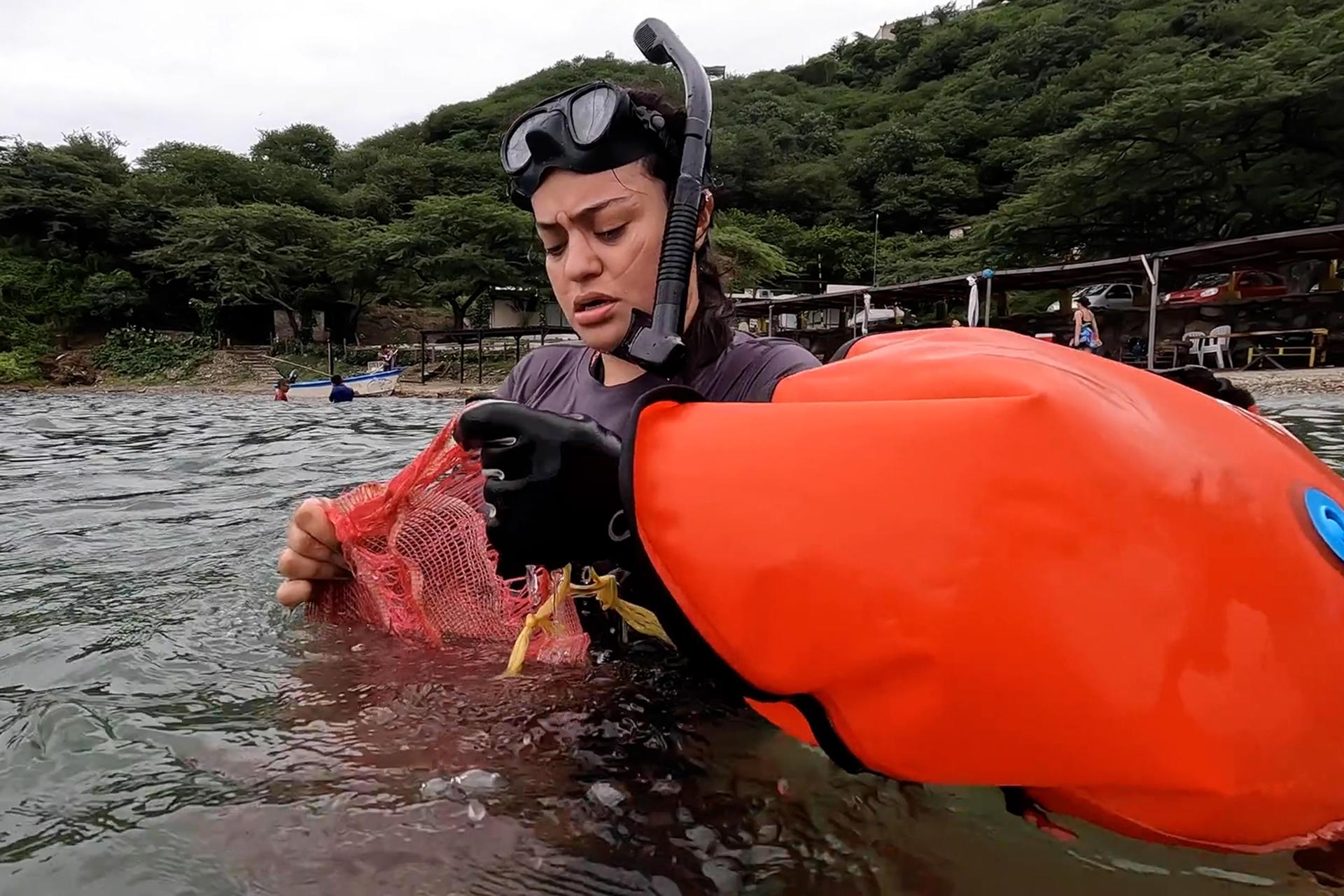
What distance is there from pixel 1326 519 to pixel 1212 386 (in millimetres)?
488

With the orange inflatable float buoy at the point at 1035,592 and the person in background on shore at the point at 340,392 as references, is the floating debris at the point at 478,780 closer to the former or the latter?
the orange inflatable float buoy at the point at 1035,592

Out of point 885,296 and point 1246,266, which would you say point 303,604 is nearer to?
point 1246,266

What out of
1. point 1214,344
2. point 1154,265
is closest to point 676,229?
point 1154,265

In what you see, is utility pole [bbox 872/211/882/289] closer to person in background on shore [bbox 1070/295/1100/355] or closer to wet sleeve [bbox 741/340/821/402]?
person in background on shore [bbox 1070/295/1100/355]

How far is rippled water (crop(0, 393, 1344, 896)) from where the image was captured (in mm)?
1257

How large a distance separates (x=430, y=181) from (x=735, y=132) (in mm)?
20677

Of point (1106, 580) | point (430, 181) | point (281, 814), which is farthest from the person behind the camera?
point (430, 181)

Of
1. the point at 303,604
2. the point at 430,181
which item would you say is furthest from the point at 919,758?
the point at 430,181

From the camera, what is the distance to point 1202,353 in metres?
16.9

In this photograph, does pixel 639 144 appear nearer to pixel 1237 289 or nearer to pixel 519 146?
pixel 519 146

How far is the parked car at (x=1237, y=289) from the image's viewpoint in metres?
18.3

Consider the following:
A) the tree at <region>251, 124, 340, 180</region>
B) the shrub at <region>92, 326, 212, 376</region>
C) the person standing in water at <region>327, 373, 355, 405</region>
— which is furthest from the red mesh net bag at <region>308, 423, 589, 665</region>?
the tree at <region>251, 124, 340, 180</region>

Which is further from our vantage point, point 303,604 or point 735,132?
point 735,132

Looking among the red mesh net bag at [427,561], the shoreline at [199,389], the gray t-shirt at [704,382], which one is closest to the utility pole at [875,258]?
the shoreline at [199,389]
